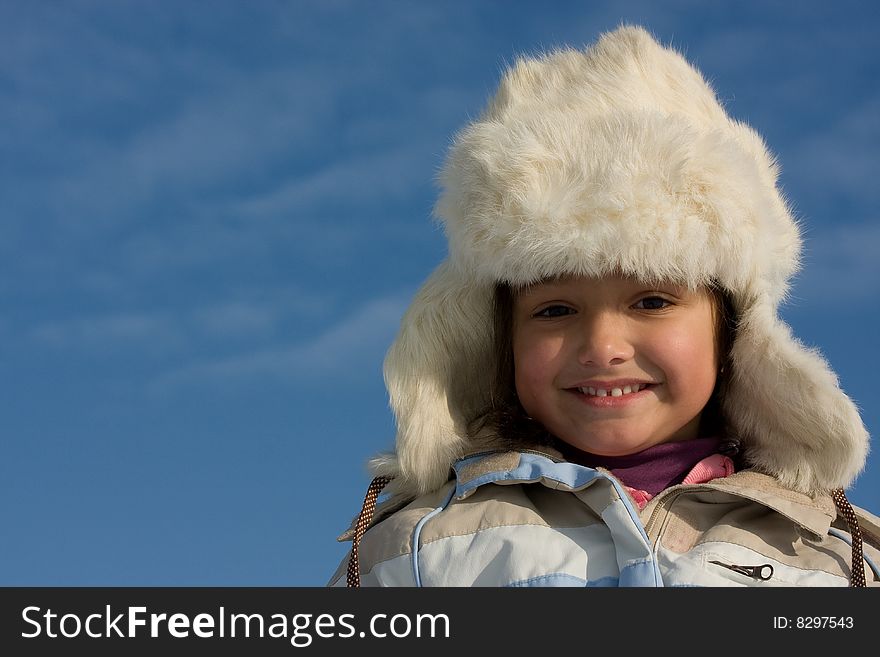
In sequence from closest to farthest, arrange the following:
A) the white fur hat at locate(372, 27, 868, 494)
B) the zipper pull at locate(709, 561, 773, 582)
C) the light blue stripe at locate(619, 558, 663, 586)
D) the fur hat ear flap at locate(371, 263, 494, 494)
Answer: the light blue stripe at locate(619, 558, 663, 586), the zipper pull at locate(709, 561, 773, 582), the white fur hat at locate(372, 27, 868, 494), the fur hat ear flap at locate(371, 263, 494, 494)

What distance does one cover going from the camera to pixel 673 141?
2.92 meters

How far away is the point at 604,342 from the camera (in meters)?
2.91

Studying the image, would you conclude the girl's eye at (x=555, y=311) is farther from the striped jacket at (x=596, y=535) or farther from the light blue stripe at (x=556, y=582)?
the light blue stripe at (x=556, y=582)

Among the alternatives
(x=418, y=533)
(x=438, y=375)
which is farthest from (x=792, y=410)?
(x=418, y=533)

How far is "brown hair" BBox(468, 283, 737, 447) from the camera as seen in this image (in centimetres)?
319

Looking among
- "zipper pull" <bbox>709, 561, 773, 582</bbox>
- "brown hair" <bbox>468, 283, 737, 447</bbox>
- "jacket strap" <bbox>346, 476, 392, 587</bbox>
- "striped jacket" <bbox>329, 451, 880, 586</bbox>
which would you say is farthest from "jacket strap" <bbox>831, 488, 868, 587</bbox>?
"jacket strap" <bbox>346, 476, 392, 587</bbox>

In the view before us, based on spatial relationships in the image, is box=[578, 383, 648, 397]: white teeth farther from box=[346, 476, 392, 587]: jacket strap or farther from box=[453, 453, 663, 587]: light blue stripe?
box=[346, 476, 392, 587]: jacket strap

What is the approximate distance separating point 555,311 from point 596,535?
2.20 feet

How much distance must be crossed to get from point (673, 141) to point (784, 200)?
661mm

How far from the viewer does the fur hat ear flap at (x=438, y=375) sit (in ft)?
10.2

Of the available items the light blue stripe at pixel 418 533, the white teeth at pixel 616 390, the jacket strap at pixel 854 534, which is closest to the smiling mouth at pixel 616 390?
the white teeth at pixel 616 390
